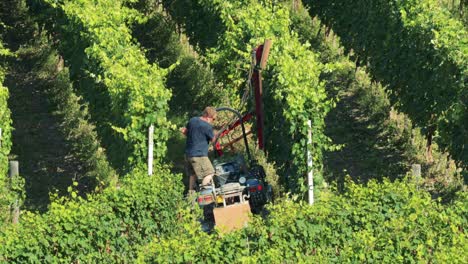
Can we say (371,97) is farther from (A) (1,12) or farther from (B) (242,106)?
(A) (1,12)

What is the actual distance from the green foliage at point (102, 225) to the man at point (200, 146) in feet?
1.78

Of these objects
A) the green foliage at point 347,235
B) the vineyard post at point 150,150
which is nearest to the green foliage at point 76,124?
the vineyard post at point 150,150

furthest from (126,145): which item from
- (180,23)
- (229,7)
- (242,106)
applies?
(180,23)

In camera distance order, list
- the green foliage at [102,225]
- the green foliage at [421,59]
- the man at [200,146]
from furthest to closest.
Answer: the green foliage at [421,59] < the man at [200,146] < the green foliage at [102,225]

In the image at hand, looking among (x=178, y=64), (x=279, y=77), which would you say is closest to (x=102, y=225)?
(x=279, y=77)

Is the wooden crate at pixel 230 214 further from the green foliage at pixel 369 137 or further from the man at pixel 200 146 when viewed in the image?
the green foliage at pixel 369 137

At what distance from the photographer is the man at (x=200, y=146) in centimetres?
1677

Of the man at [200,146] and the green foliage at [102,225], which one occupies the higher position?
the man at [200,146]

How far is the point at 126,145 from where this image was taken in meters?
17.8

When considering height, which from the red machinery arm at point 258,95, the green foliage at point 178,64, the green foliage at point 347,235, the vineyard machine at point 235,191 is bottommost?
the green foliage at point 347,235

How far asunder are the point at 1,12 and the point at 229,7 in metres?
9.28

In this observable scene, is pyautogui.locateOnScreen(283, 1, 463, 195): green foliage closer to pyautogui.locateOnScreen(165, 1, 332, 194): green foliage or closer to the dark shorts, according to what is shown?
pyautogui.locateOnScreen(165, 1, 332, 194): green foliage

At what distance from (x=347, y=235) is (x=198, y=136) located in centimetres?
351

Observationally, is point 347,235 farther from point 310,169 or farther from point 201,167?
point 201,167
